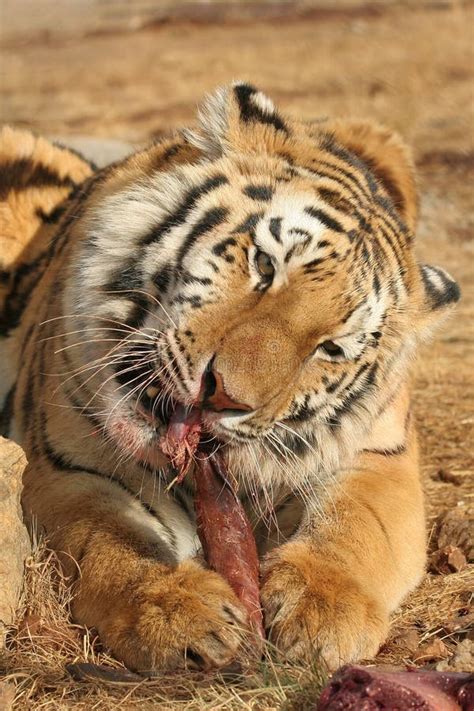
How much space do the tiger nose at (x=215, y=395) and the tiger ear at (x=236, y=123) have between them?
77 centimetres

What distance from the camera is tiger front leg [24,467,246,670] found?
255cm

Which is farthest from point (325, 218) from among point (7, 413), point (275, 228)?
point (7, 413)

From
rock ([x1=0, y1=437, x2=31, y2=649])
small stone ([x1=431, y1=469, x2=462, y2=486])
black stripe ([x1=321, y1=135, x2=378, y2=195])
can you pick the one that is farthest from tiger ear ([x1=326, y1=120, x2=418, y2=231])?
rock ([x1=0, y1=437, x2=31, y2=649])

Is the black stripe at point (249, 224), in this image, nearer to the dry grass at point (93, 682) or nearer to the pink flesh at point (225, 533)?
the pink flesh at point (225, 533)

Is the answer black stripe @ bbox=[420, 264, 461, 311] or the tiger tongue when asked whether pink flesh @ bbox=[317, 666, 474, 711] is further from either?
black stripe @ bbox=[420, 264, 461, 311]

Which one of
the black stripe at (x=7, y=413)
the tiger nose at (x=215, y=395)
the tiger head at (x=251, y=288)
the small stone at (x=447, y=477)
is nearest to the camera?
the tiger nose at (x=215, y=395)

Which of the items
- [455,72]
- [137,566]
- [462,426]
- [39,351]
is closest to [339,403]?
[137,566]

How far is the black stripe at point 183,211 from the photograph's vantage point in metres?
3.02

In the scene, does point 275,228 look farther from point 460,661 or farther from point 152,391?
point 460,661

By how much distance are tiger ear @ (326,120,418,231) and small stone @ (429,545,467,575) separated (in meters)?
1.39

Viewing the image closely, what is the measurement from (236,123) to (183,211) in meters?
0.31

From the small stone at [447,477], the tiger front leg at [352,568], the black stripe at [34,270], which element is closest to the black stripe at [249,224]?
the tiger front leg at [352,568]

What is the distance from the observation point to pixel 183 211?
3.03 m

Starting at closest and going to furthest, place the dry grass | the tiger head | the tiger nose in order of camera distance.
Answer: the dry grass → the tiger nose → the tiger head
